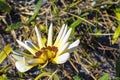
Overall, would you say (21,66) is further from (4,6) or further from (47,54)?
(4,6)

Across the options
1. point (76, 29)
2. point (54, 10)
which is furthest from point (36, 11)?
point (76, 29)

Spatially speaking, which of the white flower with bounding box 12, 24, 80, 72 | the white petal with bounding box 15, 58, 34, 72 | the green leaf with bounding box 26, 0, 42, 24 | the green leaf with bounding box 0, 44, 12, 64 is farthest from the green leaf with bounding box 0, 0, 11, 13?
the white petal with bounding box 15, 58, 34, 72

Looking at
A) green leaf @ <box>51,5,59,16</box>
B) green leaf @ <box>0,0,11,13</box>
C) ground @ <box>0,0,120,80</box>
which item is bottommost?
ground @ <box>0,0,120,80</box>

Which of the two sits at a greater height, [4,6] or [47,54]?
[4,6]

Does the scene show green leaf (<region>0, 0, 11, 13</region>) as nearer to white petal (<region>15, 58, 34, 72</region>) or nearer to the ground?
the ground

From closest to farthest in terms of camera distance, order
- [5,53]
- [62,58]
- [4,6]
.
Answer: [62,58] < [5,53] < [4,6]

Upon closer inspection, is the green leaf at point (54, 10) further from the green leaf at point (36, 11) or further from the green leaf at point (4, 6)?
the green leaf at point (4, 6)

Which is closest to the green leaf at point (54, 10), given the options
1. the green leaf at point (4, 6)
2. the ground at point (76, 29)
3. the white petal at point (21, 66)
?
the ground at point (76, 29)

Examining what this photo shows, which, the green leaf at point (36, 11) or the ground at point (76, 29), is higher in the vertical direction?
the green leaf at point (36, 11)

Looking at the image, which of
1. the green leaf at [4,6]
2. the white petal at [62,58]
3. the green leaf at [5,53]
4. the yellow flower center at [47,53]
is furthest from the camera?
the green leaf at [4,6]

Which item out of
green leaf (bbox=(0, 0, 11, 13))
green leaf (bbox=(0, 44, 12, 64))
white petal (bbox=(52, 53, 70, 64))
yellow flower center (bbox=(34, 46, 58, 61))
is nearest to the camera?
white petal (bbox=(52, 53, 70, 64))

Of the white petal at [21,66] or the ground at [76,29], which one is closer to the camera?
the white petal at [21,66]

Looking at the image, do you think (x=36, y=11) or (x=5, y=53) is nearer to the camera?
(x=5, y=53)
